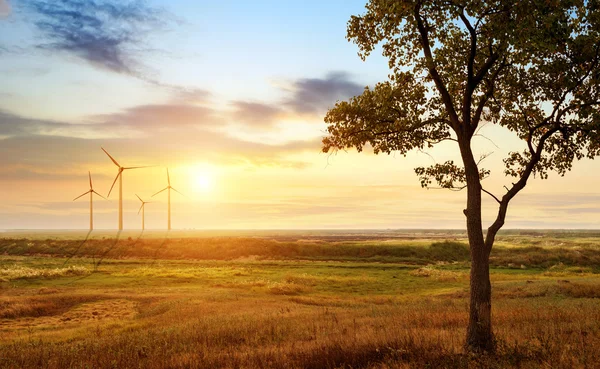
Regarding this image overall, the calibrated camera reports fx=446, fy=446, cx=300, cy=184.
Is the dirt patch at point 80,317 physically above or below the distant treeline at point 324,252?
above

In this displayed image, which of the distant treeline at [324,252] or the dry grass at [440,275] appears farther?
the distant treeline at [324,252]

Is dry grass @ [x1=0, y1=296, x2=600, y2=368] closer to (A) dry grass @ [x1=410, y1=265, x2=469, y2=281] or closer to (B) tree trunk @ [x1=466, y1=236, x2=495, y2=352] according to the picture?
(B) tree trunk @ [x1=466, y1=236, x2=495, y2=352]

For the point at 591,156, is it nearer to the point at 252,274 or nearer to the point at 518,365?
the point at 518,365

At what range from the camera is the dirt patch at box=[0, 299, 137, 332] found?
95.3 feet

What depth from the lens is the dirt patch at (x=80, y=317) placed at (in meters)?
29.0

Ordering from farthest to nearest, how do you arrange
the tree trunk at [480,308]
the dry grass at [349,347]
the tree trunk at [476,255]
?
1. the tree trunk at [476,255]
2. the tree trunk at [480,308]
3. the dry grass at [349,347]

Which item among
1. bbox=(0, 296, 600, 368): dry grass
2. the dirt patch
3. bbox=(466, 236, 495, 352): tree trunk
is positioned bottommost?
the dirt patch

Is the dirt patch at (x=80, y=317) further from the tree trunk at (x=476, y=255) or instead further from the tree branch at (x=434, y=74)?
the tree branch at (x=434, y=74)

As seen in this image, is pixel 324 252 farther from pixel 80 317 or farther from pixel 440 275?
pixel 80 317

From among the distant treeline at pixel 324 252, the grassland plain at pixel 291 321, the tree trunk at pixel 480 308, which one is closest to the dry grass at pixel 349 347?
the grassland plain at pixel 291 321

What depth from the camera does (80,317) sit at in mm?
32188

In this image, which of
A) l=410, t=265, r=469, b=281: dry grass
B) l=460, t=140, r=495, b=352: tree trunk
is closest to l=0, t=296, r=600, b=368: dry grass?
l=460, t=140, r=495, b=352: tree trunk

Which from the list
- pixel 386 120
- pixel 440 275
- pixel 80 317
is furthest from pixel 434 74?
pixel 440 275

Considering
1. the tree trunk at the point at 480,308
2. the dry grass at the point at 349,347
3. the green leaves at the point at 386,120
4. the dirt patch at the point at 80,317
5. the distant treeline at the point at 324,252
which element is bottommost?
the distant treeline at the point at 324,252
